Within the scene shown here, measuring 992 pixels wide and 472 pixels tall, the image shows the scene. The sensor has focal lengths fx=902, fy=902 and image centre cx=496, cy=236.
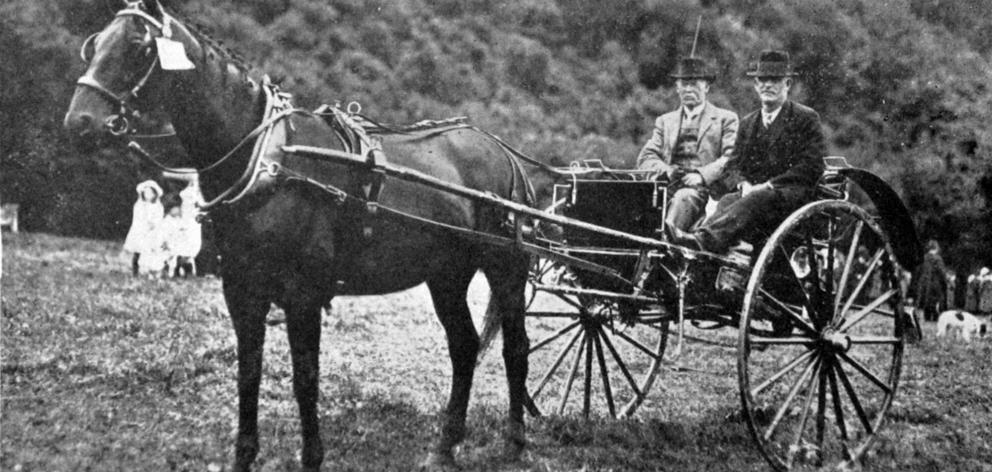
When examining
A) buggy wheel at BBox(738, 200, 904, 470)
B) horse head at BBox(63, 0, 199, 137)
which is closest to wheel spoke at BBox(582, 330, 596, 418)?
buggy wheel at BBox(738, 200, 904, 470)

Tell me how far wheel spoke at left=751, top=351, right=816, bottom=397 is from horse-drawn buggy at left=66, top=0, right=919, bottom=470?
1cm

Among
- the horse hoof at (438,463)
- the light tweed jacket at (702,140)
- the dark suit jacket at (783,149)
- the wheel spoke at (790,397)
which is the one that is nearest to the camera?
the horse hoof at (438,463)

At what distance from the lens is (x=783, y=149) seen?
6227 mm

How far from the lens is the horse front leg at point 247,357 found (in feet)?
15.4

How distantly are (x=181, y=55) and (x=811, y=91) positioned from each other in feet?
42.7

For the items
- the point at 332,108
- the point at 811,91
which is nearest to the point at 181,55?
the point at 332,108

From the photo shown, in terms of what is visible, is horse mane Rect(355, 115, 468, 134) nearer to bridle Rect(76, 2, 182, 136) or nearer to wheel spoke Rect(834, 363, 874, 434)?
bridle Rect(76, 2, 182, 136)

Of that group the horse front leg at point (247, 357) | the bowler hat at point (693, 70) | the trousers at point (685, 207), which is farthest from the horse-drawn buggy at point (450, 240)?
the bowler hat at point (693, 70)

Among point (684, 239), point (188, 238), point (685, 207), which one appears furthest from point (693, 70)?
point (188, 238)

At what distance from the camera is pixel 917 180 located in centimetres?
1208

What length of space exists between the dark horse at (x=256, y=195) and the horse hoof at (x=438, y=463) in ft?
0.05

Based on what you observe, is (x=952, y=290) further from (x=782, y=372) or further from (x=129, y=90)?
(x=129, y=90)

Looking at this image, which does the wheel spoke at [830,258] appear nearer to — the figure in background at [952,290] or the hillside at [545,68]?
the hillside at [545,68]

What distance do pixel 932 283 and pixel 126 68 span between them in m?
14.2
